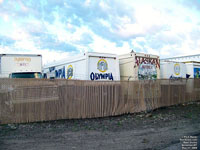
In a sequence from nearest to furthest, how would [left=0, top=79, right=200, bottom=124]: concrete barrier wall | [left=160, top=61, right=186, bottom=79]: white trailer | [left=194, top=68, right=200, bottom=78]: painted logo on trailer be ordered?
[left=0, top=79, right=200, bottom=124]: concrete barrier wall < [left=160, top=61, right=186, bottom=79]: white trailer < [left=194, top=68, right=200, bottom=78]: painted logo on trailer

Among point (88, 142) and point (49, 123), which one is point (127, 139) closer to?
point (88, 142)

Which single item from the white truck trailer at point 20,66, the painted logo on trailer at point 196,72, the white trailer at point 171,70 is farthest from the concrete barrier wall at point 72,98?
the painted logo on trailer at point 196,72

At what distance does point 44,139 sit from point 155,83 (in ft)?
27.6

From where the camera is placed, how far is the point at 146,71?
529 inches

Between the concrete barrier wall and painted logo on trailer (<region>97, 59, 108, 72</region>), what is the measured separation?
1.20 m

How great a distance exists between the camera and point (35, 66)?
12.9 metres

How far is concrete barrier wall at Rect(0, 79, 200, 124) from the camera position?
8.69m

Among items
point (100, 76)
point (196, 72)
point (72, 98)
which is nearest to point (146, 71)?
point (100, 76)

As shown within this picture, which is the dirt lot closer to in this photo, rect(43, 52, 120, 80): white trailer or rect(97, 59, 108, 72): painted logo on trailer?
rect(43, 52, 120, 80): white trailer

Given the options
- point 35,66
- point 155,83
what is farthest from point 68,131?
point 155,83

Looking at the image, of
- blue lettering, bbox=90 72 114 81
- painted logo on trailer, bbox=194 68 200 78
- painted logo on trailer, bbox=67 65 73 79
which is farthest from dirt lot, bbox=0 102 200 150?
painted logo on trailer, bbox=194 68 200 78

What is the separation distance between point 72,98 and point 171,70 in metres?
9.04

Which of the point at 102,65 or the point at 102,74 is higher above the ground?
the point at 102,65

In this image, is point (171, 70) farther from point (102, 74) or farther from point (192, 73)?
point (102, 74)
